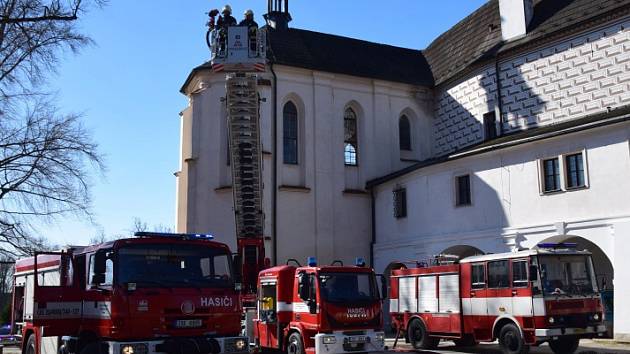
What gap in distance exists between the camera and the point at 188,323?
11523 mm

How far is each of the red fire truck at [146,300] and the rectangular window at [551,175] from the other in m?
13.7

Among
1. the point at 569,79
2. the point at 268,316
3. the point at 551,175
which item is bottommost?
the point at 268,316

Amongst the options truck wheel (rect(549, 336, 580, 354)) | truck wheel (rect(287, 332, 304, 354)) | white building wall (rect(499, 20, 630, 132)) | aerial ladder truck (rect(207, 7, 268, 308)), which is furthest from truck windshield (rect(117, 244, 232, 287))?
white building wall (rect(499, 20, 630, 132))

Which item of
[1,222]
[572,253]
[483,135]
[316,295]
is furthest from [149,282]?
[483,135]

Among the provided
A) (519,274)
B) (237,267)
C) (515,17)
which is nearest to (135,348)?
(237,267)

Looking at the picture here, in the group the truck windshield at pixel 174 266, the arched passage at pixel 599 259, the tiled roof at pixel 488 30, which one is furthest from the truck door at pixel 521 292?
the tiled roof at pixel 488 30

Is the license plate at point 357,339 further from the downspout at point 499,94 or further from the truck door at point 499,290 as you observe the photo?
the downspout at point 499,94

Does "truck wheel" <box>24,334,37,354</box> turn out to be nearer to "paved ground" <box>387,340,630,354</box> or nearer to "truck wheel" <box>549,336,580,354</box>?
"paved ground" <box>387,340,630,354</box>

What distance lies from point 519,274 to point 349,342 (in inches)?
180

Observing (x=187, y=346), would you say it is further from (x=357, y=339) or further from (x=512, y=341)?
(x=512, y=341)

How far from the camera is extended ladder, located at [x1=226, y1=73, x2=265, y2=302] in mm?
20859

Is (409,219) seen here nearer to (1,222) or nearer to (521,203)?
(521,203)

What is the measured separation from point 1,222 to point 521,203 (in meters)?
17.0

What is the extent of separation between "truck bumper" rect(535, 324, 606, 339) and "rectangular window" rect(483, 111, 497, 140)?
1520 centimetres
